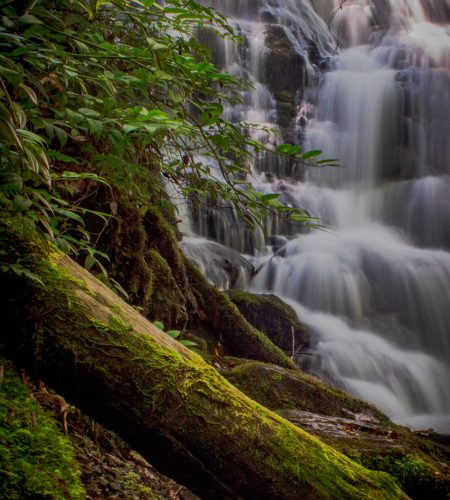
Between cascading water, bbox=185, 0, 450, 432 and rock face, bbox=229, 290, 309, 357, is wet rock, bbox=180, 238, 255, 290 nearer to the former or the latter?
cascading water, bbox=185, 0, 450, 432

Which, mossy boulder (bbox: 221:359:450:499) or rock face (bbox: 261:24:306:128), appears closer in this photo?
mossy boulder (bbox: 221:359:450:499)

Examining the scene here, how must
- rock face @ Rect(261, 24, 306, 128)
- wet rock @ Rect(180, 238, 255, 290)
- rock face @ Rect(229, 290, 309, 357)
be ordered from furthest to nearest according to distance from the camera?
1. rock face @ Rect(261, 24, 306, 128)
2. wet rock @ Rect(180, 238, 255, 290)
3. rock face @ Rect(229, 290, 309, 357)

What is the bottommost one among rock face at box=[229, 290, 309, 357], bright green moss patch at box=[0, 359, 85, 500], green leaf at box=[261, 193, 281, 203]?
rock face at box=[229, 290, 309, 357]

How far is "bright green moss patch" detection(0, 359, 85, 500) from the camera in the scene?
1072 millimetres

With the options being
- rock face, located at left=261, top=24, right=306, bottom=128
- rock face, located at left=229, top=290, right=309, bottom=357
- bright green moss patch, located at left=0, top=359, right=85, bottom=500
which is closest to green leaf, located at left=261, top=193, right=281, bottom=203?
bright green moss patch, located at left=0, top=359, right=85, bottom=500

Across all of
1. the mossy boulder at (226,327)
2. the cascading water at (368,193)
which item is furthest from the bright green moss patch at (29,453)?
the cascading water at (368,193)

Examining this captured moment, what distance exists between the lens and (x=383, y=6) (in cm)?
2150

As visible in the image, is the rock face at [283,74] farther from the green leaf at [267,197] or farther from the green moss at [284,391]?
the green leaf at [267,197]

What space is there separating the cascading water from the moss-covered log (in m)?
5.50

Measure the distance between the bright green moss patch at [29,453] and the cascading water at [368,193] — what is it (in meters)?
5.84

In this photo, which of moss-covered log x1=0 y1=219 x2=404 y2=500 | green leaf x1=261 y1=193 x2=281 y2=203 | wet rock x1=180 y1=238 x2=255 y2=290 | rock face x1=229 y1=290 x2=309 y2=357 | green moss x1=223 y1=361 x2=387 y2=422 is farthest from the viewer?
wet rock x1=180 y1=238 x2=255 y2=290

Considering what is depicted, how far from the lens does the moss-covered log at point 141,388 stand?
1.33 meters

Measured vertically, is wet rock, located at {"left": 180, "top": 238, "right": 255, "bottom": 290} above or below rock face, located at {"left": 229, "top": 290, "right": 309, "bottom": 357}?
above

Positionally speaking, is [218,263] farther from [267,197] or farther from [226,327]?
[267,197]
